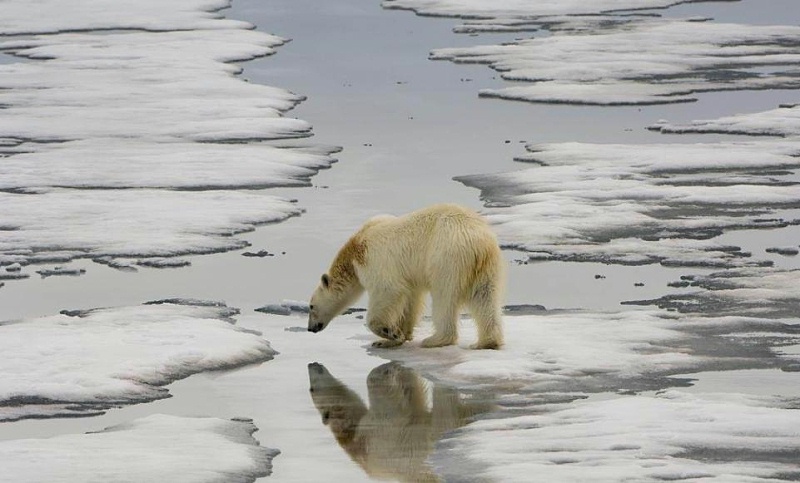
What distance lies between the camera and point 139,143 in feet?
53.9

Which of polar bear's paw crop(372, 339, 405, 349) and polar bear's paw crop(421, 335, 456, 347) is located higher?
polar bear's paw crop(421, 335, 456, 347)

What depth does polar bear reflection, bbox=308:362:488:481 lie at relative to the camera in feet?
21.1

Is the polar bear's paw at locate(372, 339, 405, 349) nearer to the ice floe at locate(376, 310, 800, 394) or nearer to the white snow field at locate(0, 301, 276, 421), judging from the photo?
the ice floe at locate(376, 310, 800, 394)

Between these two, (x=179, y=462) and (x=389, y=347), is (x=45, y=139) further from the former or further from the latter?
→ (x=179, y=462)

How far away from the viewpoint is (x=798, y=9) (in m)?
30.1

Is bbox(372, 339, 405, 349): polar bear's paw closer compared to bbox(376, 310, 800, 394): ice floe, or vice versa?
bbox(376, 310, 800, 394): ice floe

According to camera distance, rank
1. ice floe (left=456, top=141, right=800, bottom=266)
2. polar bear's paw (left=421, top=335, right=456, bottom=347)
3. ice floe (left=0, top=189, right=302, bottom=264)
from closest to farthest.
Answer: polar bear's paw (left=421, top=335, right=456, bottom=347)
ice floe (left=456, top=141, right=800, bottom=266)
ice floe (left=0, top=189, right=302, bottom=264)

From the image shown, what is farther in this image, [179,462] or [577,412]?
[577,412]

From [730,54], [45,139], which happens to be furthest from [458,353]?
[730,54]

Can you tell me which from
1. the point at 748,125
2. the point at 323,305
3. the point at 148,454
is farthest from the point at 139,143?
the point at 148,454

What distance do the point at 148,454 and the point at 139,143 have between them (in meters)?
10.2

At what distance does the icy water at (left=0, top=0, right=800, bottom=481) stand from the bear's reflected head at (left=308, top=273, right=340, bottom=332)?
0.10 metres

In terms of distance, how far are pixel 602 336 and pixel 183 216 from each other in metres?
4.71

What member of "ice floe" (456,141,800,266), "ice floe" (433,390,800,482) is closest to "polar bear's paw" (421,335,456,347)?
"ice floe" (433,390,800,482)
